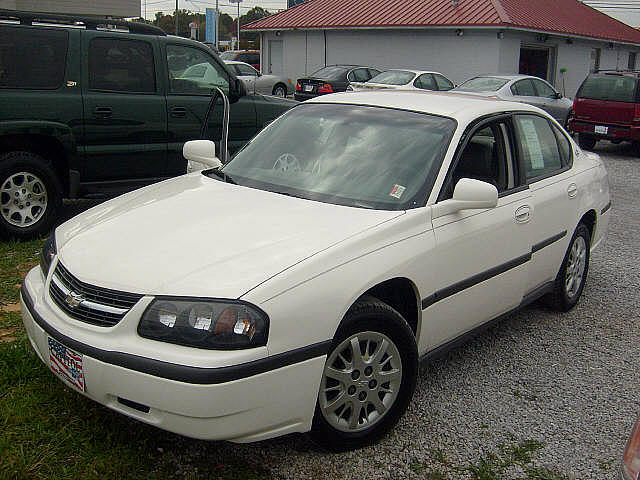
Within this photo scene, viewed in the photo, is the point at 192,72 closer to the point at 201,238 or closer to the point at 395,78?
the point at 201,238

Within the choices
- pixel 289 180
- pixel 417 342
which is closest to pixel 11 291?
pixel 289 180

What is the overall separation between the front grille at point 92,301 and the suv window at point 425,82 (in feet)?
55.2

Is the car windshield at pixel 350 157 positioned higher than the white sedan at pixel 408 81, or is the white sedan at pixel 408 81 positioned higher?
the white sedan at pixel 408 81

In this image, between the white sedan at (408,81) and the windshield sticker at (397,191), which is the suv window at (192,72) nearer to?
the windshield sticker at (397,191)

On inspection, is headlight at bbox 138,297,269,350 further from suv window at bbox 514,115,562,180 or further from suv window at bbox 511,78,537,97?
suv window at bbox 511,78,537,97

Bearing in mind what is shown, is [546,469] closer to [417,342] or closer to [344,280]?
[417,342]

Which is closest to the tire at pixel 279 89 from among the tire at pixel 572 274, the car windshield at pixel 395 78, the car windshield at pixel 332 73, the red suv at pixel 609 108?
the car windshield at pixel 332 73

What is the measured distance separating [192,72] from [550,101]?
1180 centimetres

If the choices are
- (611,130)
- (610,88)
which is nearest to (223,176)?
(611,130)

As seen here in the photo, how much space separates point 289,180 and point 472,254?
1.11 metres

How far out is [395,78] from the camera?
19.4 meters

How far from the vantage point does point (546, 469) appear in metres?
3.35

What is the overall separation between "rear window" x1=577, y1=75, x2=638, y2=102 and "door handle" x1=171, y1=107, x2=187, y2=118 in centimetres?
1087

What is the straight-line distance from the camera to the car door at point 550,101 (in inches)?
669
